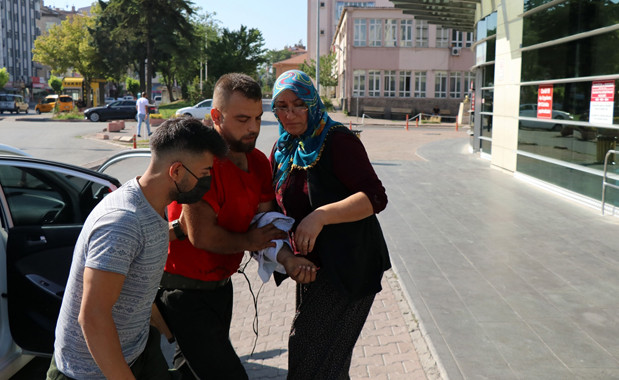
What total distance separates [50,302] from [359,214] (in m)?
2.21

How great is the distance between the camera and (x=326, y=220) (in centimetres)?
248

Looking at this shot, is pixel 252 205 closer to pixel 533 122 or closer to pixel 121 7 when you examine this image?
pixel 533 122

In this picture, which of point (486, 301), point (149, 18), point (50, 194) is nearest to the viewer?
point (50, 194)

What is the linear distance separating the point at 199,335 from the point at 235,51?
61.0 meters

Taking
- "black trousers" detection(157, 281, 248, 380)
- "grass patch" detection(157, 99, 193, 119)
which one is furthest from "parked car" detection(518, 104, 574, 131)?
"grass patch" detection(157, 99, 193, 119)

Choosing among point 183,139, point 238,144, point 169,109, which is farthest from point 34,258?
point 169,109

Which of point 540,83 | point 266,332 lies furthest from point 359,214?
point 540,83

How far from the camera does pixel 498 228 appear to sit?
27.6ft

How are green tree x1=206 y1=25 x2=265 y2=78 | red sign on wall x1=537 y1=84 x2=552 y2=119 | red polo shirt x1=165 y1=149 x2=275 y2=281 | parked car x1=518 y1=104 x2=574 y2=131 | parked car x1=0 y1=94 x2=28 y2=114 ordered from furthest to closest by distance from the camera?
green tree x1=206 y1=25 x2=265 y2=78
parked car x1=0 y1=94 x2=28 y2=114
red sign on wall x1=537 y1=84 x2=552 y2=119
parked car x1=518 y1=104 x2=574 y2=131
red polo shirt x1=165 y1=149 x2=275 y2=281

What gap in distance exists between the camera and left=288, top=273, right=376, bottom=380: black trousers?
2.77 m

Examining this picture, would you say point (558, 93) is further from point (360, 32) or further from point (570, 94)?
point (360, 32)

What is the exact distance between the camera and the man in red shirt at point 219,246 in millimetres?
2561

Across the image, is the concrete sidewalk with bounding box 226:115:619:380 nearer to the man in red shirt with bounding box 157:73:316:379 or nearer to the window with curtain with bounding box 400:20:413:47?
the man in red shirt with bounding box 157:73:316:379

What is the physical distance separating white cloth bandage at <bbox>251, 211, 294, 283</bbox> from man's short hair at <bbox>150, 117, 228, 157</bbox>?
0.49 m
